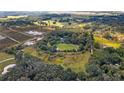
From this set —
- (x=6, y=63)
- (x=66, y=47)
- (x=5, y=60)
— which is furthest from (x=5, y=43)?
(x=66, y=47)

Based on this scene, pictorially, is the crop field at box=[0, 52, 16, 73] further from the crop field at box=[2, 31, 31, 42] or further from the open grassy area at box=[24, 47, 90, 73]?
the crop field at box=[2, 31, 31, 42]

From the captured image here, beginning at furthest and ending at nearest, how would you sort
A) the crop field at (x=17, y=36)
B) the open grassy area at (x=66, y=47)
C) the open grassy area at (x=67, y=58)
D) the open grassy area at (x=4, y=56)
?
the crop field at (x=17, y=36) < the open grassy area at (x=66, y=47) < the open grassy area at (x=4, y=56) < the open grassy area at (x=67, y=58)

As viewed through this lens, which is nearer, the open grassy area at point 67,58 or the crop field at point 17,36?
the open grassy area at point 67,58

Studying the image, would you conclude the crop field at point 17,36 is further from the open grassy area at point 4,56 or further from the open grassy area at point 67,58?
the open grassy area at point 4,56

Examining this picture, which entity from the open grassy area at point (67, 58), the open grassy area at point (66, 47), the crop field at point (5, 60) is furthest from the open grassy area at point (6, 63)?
the open grassy area at point (66, 47)

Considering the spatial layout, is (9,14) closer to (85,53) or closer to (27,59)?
(27,59)

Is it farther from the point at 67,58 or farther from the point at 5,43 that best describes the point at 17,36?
the point at 67,58

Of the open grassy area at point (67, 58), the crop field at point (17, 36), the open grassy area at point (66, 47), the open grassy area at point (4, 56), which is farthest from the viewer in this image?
the crop field at point (17, 36)
